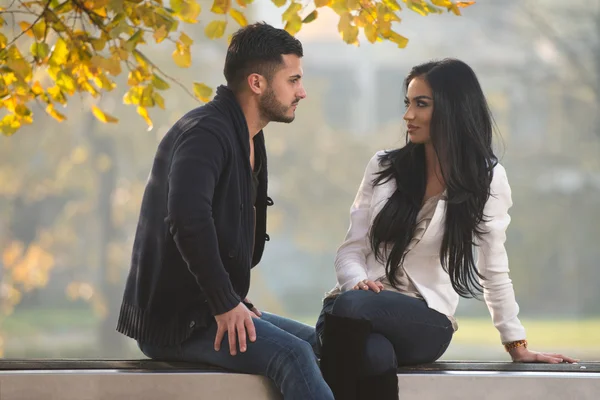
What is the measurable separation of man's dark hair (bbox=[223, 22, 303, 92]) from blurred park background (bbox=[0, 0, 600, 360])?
11316 millimetres

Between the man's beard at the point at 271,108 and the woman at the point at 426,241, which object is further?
the man's beard at the point at 271,108

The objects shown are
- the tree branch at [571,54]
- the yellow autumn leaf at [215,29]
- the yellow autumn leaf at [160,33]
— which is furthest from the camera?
the tree branch at [571,54]

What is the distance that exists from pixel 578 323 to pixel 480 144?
15942 mm

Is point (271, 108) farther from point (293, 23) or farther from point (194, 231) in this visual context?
point (293, 23)

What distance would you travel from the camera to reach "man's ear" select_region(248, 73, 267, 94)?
119 inches

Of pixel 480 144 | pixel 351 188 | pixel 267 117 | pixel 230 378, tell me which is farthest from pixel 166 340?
pixel 351 188

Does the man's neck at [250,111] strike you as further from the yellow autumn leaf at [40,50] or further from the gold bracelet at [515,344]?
the gold bracelet at [515,344]

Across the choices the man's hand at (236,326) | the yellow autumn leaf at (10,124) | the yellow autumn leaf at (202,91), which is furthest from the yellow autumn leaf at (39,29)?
the man's hand at (236,326)

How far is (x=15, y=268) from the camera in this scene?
15.9 metres

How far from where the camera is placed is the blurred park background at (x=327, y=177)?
15.3m

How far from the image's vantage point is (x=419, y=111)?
3.17 m

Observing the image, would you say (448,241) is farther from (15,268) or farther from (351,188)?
(15,268)

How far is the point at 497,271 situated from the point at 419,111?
554 mm

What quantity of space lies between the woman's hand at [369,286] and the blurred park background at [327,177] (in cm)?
1149
